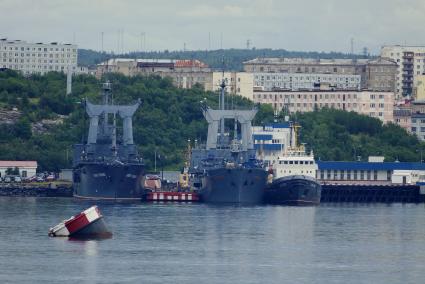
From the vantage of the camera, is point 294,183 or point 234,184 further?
point 294,183

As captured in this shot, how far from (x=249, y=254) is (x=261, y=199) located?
5073cm

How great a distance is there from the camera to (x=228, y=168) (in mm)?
150500

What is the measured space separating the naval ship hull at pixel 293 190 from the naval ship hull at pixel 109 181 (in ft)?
31.8

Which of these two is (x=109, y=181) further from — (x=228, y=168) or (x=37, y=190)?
(x=37, y=190)

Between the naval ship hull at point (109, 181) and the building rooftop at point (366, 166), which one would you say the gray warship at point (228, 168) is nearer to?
the naval ship hull at point (109, 181)

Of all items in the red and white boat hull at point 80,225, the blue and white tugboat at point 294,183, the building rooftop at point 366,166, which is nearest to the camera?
the red and white boat hull at point 80,225

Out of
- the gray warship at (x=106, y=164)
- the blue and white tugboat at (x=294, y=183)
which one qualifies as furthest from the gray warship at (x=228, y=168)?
the gray warship at (x=106, y=164)

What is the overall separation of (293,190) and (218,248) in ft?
152

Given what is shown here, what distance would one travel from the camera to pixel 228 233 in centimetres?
11625

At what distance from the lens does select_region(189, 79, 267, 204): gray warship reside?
151 meters

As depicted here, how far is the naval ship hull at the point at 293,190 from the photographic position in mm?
152250

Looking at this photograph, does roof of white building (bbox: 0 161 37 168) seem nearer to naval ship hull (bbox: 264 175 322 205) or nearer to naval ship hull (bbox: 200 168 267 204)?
naval ship hull (bbox: 200 168 267 204)

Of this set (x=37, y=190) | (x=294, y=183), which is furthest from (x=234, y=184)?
(x=37, y=190)

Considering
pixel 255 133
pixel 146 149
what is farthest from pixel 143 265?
pixel 146 149
